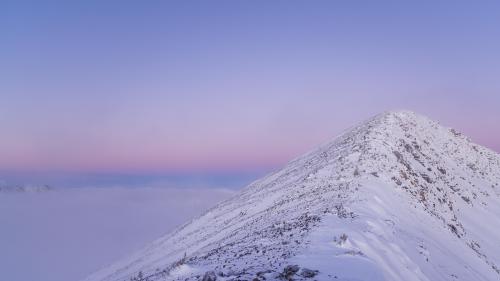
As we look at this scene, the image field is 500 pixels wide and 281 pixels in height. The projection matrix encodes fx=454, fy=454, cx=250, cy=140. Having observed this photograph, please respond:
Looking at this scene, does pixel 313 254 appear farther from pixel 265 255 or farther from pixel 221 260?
pixel 221 260

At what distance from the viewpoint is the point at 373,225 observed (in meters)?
20.7

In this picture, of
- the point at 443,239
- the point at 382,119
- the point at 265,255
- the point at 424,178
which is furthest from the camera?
the point at 382,119

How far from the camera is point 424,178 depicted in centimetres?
4069

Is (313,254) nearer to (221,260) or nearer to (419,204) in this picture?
(221,260)

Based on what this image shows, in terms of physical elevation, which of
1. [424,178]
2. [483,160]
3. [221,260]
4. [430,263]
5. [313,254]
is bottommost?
[430,263]

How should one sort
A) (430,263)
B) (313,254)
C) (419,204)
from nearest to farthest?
(313,254)
(430,263)
(419,204)

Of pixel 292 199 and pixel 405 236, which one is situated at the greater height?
pixel 292 199

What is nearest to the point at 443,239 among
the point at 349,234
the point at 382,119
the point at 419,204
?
the point at 419,204

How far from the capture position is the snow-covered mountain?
15.6 meters

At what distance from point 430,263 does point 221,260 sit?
9780mm

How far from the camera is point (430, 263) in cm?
2094

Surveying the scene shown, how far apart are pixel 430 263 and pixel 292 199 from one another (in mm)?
14151

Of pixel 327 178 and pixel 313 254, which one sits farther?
pixel 327 178

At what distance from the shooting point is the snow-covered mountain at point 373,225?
51.2 ft
